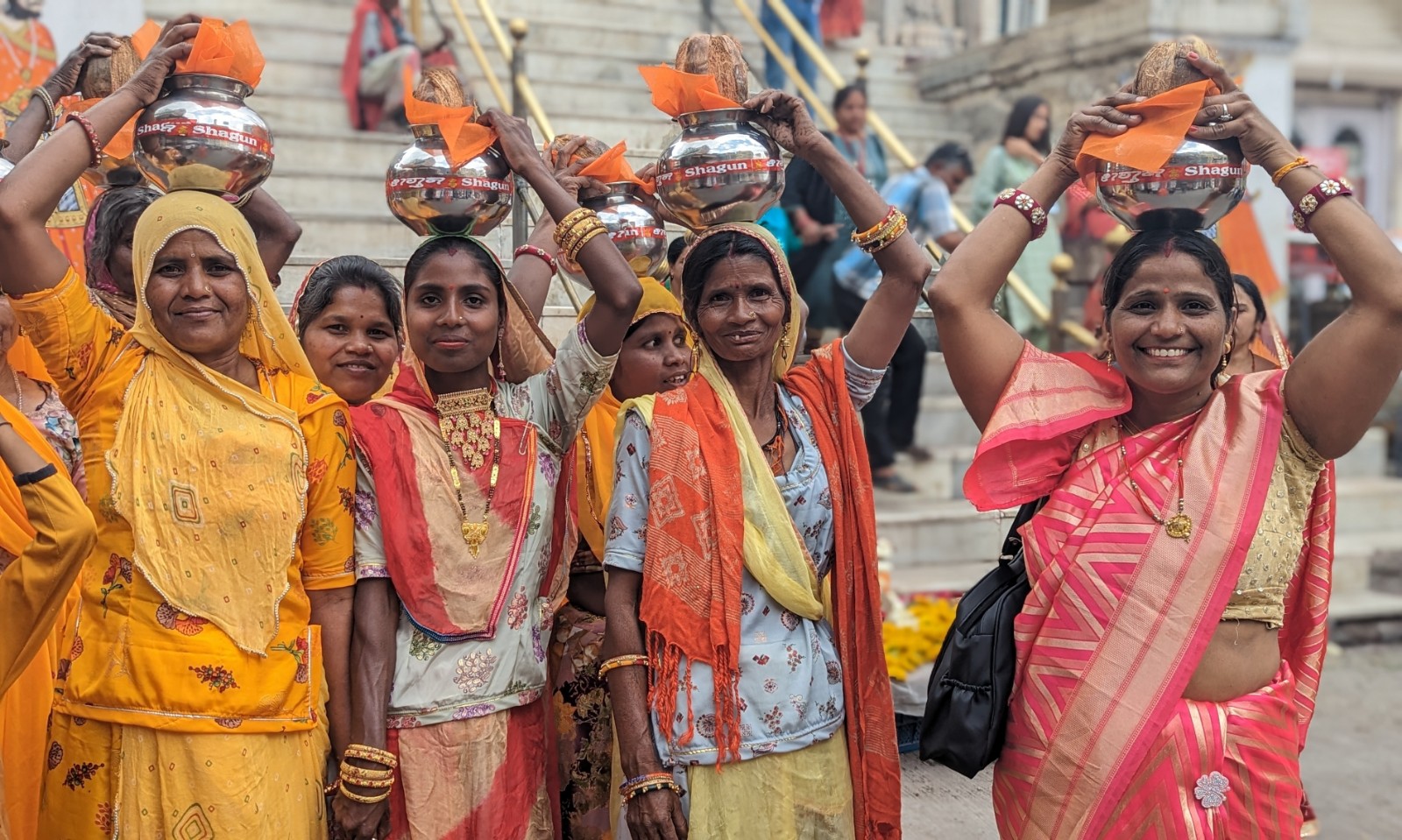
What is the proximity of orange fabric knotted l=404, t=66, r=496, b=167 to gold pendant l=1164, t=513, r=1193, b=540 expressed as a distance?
1703 millimetres

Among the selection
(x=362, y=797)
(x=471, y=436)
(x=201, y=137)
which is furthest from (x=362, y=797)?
(x=201, y=137)

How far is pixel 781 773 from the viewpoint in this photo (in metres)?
2.58

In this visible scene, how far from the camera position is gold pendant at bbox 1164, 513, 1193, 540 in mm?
2395

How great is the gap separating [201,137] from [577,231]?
0.82 metres

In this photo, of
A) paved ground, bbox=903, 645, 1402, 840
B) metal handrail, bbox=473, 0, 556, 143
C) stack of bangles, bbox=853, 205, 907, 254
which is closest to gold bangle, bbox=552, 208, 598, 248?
stack of bangles, bbox=853, 205, 907, 254

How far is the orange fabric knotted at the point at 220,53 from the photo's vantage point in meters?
2.66

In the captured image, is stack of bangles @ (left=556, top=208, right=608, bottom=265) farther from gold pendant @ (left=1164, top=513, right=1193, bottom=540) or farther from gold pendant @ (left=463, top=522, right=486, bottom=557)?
gold pendant @ (left=1164, top=513, right=1193, bottom=540)

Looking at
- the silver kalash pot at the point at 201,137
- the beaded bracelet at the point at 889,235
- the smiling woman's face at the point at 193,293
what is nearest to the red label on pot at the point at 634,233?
the beaded bracelet at the point at 889,235

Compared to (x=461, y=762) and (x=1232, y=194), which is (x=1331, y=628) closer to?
(x=1232, y=194)

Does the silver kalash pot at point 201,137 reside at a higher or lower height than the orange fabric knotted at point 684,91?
lower

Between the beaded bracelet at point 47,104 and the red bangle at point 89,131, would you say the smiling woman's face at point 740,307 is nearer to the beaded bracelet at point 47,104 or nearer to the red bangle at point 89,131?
the red bangle at point 89,131

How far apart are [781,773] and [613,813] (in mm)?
433

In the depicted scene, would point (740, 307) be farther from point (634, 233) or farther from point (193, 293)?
point (193, 293)

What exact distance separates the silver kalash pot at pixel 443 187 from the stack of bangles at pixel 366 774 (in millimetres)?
1184
